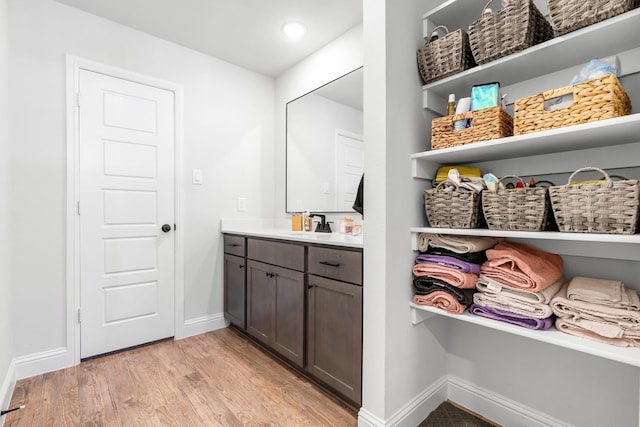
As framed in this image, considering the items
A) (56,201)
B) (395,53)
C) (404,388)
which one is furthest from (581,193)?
(56,201)

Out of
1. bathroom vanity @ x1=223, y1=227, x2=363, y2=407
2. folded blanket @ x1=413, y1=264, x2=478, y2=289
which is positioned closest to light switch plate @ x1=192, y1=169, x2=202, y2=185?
bathroom vanity @ x1=223, y1=227, x2=363, y2=407

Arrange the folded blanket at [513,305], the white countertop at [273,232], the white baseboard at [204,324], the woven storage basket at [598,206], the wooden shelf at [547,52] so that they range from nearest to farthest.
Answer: the woven storage basket at [598,206] < the wooden shelf at [547,52] < the folded blanket at [513,305] < the white countertop at [273,232] < the white baseboard at [204,324]

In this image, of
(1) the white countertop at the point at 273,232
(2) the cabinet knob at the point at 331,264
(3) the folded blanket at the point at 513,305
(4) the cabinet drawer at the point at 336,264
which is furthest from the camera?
(1) the white countertop at the point at 273,232

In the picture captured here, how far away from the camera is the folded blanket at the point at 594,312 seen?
996mm

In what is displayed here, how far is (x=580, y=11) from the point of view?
1037 millimetres

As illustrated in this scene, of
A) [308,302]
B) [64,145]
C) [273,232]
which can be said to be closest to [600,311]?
[308,302]

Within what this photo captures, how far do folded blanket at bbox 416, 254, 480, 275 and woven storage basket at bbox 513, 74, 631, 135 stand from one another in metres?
0.56

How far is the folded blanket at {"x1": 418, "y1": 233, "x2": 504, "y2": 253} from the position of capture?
53.3 inches

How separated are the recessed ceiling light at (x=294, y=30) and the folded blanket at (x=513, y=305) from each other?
212cm

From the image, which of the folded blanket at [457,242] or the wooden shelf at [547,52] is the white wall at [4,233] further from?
the wooden shelf at [547,52]

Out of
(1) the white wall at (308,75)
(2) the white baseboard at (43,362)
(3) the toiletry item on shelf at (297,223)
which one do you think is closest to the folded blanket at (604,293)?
(3) the toiletry item on shelf at (297,223)

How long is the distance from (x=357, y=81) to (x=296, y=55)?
724mm

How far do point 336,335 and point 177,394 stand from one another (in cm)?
98

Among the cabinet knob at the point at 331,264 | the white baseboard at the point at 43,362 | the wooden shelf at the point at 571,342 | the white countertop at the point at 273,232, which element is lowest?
the white baseboard at the point at 43,362
